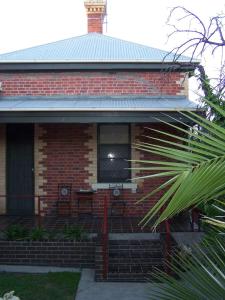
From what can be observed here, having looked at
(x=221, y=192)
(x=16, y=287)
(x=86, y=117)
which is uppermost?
(x=86, y=117)

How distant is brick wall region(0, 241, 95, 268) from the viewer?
8.15 meters

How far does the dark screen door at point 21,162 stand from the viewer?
1216 cm

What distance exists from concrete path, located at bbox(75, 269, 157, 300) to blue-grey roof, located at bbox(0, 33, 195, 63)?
18.9 ft

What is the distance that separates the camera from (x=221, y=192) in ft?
5.03

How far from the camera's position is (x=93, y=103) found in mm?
11203

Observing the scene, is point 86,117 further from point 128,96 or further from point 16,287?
point 16,287

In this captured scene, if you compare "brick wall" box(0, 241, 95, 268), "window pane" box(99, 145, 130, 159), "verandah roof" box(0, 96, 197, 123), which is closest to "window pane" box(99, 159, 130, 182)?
"window pane" box(99, 145, 130, 159)

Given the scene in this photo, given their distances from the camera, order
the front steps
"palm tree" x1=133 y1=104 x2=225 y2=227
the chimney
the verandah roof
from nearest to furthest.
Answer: "palm tree" x1=133 y1=104 x2=225 y2=227 < the front steps < the verandah roof < the chimney

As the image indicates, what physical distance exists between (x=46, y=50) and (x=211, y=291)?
12337 millimetres

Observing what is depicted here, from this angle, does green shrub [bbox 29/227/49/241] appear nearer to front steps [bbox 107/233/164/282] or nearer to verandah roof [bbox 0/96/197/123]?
front steps [bbox 107/233/164/282]

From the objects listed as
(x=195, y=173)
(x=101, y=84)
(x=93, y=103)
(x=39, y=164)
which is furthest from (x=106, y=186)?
(x=195, y=173)

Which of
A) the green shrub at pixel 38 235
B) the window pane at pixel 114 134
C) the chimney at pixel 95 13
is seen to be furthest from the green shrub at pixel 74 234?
the chimney at pixel 95 13

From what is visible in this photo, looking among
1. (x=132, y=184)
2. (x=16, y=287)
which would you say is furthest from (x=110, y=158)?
(x=16, y=287)

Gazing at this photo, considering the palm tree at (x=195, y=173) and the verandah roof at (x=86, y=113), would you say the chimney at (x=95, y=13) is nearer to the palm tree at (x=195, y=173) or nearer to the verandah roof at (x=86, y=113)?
the verandah roof at (x=86, y=113)
